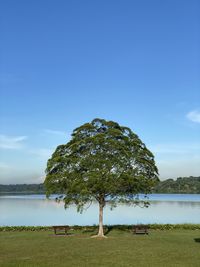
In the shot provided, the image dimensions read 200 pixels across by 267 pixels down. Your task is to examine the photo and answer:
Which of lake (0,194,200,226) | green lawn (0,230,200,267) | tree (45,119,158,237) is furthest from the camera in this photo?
lake (0,194,200,226)

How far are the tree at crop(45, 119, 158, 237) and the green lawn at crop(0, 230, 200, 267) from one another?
139 inches

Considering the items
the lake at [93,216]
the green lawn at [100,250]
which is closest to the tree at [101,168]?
the green lawn at [100,250]

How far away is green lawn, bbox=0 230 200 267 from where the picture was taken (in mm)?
20500

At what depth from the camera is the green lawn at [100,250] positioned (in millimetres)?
20500

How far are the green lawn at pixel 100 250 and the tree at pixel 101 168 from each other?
11.6 feet

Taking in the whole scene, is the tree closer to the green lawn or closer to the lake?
the green lawn

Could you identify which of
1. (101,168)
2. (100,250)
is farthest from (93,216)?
(100,250)

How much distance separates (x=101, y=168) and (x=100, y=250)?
323 inches

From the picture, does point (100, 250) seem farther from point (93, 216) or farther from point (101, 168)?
point (93, 216)

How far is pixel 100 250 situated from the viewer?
24.6 m

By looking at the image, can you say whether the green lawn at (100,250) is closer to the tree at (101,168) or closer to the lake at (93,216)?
the tree at (101,168)

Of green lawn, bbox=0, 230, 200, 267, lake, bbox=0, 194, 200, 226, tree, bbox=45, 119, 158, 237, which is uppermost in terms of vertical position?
tree, bbox=45, 119, 158, 237

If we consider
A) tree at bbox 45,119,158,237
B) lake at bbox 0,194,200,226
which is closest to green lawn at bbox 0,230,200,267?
tree at bbox 45,119,158,237

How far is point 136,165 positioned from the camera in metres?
33.3
